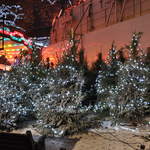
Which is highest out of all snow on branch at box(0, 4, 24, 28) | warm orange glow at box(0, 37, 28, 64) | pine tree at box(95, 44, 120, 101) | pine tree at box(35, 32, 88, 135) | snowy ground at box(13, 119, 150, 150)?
snow on branch at box(0, 4, 24, 28)

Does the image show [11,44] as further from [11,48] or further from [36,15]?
A: [36,15]

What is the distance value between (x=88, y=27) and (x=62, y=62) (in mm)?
6847

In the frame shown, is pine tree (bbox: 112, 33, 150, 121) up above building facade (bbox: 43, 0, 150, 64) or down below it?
below

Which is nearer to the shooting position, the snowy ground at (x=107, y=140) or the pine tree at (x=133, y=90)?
the snowy ground at (x=107, y=140)

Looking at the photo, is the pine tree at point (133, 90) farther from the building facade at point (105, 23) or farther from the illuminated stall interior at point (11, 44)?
the illuminated stall interior at point (11, 44)

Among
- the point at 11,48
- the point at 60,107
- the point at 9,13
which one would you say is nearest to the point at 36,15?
the point at 9,13

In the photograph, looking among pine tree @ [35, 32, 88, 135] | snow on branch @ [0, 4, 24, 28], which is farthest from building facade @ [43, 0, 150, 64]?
snow on branch @ [0, 4, 24, 28]

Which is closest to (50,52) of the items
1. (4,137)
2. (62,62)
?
(62,62)

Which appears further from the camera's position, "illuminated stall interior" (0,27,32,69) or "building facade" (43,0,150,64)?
"illuminated stall interior" (0,27,32,69)

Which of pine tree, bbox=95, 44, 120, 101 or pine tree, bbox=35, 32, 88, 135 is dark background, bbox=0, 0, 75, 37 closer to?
pine tree, bbox=95, 44, 120, 101

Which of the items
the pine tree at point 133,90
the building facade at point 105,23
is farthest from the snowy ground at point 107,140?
the building facade at point 105,23

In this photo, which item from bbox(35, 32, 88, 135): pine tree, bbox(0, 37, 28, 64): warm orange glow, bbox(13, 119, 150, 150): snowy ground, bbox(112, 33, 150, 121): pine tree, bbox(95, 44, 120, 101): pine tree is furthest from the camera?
bbox(0, 37, 28, 64): warm orange glow

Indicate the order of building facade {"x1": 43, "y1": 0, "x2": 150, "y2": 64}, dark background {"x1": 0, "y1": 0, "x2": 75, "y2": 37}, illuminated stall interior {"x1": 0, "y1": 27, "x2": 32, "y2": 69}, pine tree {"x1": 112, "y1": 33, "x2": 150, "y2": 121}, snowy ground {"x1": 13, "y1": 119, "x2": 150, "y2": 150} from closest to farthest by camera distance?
1. snowy ground {"x1": 13, "y1": 119, "x2": 150, "y2": 150}
2. pine tree {"x1": 112, "y1": 33, "x2": 150, "y2": 121}
3. building facade {"x1": 43, "y1": 0, "x2": 150, "y2": 64}
4. illuminated stall interior {"x1": 0, "y1": 27, "x2": 32, "y2": 69}
5. dark background {"x1": 0, "y1": 0, "x2": 75, "y2": 37}

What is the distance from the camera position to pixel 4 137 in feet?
16.0
